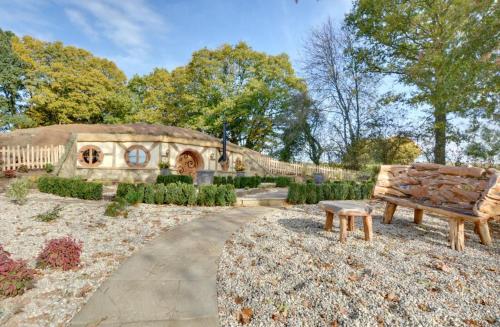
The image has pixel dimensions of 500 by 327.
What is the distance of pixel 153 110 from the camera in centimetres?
2877

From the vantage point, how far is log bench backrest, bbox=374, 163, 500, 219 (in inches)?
163

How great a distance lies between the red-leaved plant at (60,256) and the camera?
3.43 meters

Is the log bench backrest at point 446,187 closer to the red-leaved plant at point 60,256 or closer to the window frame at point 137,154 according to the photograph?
the red-leaved plant at point 60,256

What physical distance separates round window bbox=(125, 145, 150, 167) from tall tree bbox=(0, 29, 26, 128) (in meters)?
12.2

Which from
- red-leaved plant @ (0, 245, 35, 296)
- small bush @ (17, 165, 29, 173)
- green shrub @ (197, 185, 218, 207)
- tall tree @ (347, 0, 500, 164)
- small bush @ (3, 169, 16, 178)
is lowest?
red-leaved plant @ (0, 245, 35, 296)

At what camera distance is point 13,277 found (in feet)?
9.25

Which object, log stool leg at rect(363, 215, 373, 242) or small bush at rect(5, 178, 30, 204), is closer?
log stool leg at rect(363, 215, 373, 242)

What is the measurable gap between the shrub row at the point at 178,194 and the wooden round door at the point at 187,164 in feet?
31.2

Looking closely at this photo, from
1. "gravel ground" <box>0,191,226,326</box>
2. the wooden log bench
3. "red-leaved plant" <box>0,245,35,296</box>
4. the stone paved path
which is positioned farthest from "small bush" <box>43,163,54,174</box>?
the wooden log bench

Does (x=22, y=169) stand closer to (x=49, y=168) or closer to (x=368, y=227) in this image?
(x=49, y=168)

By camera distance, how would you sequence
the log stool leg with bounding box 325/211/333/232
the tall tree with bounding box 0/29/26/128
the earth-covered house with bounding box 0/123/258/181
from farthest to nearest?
1. the tall tree with bounding box 0/29/26/128
2. the earth-covered house with bounding box 0/123/258/181
3. the log stool leg with bounding box 325/211/333/232

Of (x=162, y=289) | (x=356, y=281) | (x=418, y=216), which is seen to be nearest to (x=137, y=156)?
(x=162, y=289)

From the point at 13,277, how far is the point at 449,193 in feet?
21.5

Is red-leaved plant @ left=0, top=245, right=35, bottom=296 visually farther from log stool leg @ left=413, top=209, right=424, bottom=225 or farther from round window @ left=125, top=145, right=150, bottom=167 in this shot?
round window @ left=125, top=145, right=150, bottom=167
